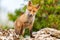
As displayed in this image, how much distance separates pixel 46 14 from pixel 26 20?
0.26m

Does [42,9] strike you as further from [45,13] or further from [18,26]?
[18,26]

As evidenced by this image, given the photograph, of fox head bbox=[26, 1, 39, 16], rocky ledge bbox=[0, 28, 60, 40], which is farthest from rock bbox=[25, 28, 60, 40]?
fox head bbox=[26, 1, 39, 16]

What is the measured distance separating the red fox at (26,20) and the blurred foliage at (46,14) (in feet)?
0.24

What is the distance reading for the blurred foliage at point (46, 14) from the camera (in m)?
2.69

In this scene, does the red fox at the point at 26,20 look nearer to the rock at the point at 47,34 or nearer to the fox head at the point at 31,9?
the fox head at the point at 31,9

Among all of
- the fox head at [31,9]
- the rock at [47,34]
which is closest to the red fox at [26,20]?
the fox head at [31,9]

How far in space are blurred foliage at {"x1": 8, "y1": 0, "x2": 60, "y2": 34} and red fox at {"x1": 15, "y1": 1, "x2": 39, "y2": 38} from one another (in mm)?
74

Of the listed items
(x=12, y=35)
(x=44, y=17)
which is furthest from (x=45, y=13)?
(x=12, y=35)

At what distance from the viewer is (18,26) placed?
2.68m

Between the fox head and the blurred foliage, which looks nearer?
the fox head

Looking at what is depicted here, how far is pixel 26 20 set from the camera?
104 inches

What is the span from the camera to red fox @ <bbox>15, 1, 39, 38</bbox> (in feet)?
8.39

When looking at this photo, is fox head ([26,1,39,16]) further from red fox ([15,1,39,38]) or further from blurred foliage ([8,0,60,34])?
blurred foliage ([8,0,60,34])

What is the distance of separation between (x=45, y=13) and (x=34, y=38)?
0.32 meters
